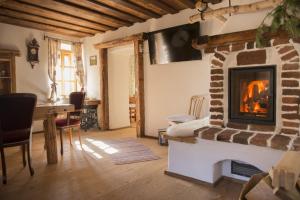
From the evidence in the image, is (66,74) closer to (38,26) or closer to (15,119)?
(38,26)

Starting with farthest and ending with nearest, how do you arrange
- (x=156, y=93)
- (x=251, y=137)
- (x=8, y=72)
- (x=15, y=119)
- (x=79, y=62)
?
(x=79, y=62), (x=8, y=72), (x=156, y=93), (x=15, y=119), (x=251, y=137)

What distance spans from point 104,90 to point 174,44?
2.29 meters

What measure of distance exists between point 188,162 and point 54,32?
15.5ft

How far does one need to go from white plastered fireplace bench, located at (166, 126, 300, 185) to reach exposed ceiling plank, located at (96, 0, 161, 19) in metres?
2.42

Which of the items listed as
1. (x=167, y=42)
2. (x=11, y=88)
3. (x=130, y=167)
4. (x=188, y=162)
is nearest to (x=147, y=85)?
(x=167, y=42)

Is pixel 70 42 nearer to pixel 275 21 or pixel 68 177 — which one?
pixel 68 177

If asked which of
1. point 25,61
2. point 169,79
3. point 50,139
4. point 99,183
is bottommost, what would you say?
point 99,183

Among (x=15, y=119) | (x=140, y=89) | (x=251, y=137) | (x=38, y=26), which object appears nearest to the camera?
(x=251, y=137)

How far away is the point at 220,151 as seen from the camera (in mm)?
2338

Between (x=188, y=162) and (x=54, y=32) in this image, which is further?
(x=54, y=32)

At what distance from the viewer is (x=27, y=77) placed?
5215 mm

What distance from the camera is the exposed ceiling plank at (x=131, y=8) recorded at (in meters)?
3.71

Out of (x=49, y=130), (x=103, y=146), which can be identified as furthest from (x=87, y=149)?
(x=49, y=130)

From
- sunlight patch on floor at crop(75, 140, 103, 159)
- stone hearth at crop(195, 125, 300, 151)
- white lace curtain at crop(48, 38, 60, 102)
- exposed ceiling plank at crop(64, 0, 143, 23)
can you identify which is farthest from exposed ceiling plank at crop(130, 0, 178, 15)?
white lace curtain at crop(48, 38, 60, 102)
